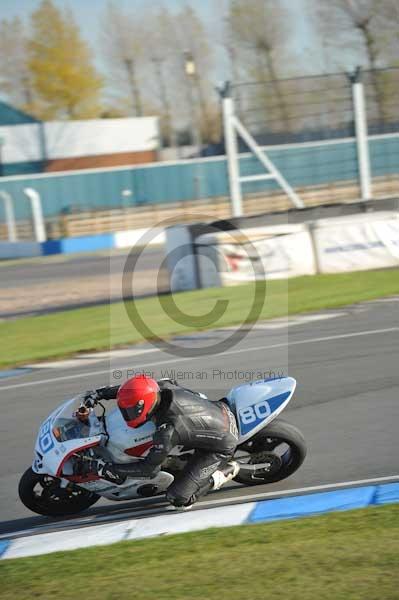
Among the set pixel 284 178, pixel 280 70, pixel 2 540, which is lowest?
pixel 2 540

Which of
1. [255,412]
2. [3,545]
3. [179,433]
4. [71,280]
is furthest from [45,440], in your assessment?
[71,280]

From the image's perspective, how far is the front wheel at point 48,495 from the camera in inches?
267

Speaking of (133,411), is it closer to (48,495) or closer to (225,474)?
(225,474)

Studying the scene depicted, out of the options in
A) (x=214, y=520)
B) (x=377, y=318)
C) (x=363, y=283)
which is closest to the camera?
(x=214, y=520)

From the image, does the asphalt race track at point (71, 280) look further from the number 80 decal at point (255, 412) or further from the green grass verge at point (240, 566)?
the green grass verge at point (240, 566)

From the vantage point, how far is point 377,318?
539 inches

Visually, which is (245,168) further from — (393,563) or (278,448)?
(393,563)

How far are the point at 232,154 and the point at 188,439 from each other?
52.4 ft

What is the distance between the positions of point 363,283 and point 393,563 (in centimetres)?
1256

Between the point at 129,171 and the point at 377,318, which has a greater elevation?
the point at 129,171

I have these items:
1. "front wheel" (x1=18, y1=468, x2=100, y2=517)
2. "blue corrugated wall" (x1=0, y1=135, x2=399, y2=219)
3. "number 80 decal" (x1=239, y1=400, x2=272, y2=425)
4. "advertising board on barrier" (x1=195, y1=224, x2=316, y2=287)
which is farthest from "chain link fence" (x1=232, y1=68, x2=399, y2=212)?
"blue corrugated wall" (x1=0, y1=135, x2=399, y2=219)

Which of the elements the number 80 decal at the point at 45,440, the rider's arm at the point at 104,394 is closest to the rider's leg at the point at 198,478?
the rider's arm at the point at 104,394

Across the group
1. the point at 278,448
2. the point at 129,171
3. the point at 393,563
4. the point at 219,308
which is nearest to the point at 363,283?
the point at 219,308

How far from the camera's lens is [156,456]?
641 cm
